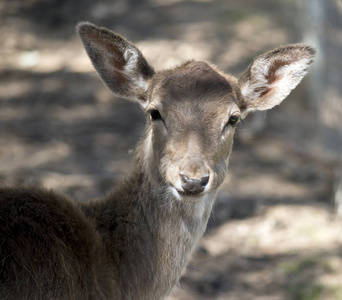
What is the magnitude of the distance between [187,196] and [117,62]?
139 centimetres

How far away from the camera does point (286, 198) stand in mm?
7672

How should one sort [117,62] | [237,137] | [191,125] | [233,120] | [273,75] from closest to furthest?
[191,125]
[233,120]
[117,62]
[273,75]
[237,137]

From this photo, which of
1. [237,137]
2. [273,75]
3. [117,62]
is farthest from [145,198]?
[237,137]

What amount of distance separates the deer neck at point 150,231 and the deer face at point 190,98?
6.8 inches

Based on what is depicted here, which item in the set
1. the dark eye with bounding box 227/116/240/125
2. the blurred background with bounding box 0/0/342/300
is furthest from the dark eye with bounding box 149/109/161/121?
the blurred background with bounding box 0/0/342/300

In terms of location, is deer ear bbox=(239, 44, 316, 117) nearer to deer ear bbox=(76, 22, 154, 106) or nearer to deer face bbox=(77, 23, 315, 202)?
deer face bbox=(77, 23, 315, 202)

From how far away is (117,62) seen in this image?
4773 mm

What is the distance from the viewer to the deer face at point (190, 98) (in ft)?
13.3

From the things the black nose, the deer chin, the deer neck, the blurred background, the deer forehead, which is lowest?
the blurred background

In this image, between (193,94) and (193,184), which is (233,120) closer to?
(193,94)

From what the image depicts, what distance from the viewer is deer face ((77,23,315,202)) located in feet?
13.3

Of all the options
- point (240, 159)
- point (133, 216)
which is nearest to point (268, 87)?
point (133, 216)

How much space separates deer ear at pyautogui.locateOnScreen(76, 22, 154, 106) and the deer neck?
765 millimetres

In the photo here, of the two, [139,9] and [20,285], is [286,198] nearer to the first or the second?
[20,285]
